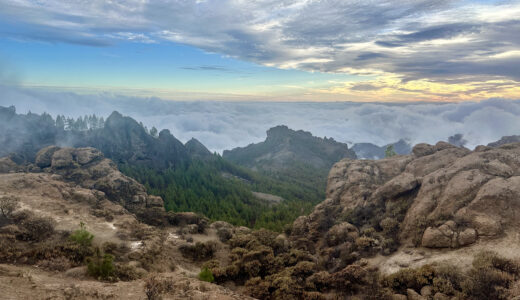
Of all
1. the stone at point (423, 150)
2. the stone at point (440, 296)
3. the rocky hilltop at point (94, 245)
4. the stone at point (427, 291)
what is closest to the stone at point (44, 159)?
the rocky hilltop at point (94, 245)

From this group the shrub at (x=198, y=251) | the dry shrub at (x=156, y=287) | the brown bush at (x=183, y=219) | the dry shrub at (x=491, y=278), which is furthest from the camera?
the brown bush at (x=183, y=219)

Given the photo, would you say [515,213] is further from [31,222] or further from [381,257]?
[31,222]

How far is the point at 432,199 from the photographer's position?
29375 millimetres

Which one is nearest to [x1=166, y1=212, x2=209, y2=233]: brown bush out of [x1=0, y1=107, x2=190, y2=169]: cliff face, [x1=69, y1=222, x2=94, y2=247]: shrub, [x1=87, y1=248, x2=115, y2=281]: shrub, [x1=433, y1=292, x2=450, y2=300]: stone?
[x1=69, y1=222, x2=94, y2=247]: shrub

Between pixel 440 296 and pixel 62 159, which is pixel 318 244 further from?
pixel 62 159

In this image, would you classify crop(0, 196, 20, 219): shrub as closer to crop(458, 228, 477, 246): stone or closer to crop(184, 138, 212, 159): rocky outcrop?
crop(458, 228, 477, 246): stone

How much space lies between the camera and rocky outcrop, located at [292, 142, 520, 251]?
75.7 feet

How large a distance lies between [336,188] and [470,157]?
61.5 ft

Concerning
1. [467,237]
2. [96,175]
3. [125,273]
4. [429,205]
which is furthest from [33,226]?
[429,205]

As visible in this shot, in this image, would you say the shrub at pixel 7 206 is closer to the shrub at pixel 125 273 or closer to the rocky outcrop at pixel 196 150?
the shrub at pixel 125 273

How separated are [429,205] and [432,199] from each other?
3.06ft

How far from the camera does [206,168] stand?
144625 mm

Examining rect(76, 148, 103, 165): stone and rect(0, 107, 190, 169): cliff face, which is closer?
rect(76, 148, 103, 165): stone

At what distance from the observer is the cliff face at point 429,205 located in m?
23.0
